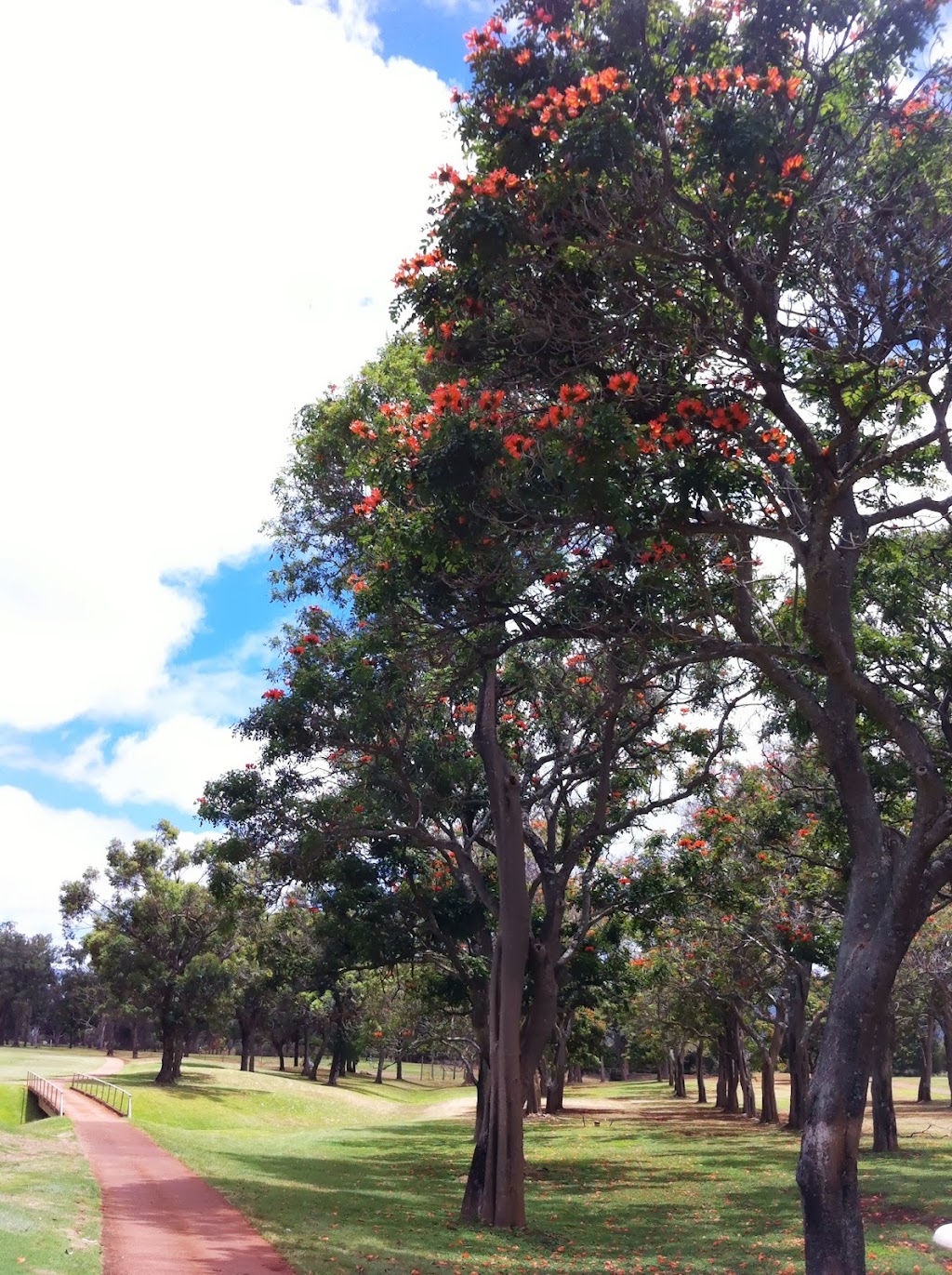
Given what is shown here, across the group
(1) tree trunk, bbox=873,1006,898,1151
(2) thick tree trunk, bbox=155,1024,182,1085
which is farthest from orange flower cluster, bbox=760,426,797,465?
(2) thick tree trunk, bbox=155,1024,182,1085

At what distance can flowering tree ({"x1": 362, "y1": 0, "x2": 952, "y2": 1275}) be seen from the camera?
342 inches

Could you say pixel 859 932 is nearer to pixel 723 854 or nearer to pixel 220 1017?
pixel 723 854

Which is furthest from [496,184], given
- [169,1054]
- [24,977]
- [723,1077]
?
[24,977]

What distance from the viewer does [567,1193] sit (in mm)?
21969

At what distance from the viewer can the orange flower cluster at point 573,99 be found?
8.33 m

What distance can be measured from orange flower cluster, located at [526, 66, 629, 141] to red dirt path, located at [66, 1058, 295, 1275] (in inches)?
437

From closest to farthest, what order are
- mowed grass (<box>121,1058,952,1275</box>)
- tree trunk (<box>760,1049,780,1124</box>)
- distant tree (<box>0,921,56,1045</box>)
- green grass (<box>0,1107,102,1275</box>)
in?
green grass (<box>0,1107,102,1275</box>)
mowed grass (<box>121,1058,952,1275</box>)
tree trunk (<box>760,1049,780,1124</box>)
distant tree (<box>0,921,56,1045</box>)

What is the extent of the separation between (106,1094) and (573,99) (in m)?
39.6

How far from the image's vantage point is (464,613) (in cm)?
1108

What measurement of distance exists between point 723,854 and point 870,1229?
6.15 metres

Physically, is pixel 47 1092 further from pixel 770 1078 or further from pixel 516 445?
pixel 516 445

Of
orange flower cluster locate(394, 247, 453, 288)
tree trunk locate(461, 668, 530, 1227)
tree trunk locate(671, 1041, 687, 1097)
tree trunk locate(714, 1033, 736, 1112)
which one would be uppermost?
orange flower cluster locate(394, 247, 453, 288)

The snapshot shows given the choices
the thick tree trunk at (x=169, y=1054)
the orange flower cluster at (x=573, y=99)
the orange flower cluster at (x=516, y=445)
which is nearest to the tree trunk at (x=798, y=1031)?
the orange flower cluster at (x=516, y=445)

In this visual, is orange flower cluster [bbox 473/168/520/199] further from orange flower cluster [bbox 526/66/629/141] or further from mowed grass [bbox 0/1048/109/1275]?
mowed grass [bbox 0/1048/109/1275]
